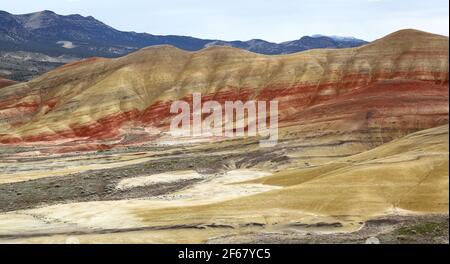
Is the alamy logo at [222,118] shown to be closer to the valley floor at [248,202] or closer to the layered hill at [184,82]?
the layered hill at [184,82]

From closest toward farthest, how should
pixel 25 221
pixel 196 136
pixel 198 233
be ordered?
pixel 198 233 → pixel 25 221 → pixel 196 136

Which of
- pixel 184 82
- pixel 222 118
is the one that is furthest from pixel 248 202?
pixel 184 82

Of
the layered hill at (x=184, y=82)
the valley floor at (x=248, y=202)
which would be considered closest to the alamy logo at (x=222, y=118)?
the layered hill at (x=184, y=82)

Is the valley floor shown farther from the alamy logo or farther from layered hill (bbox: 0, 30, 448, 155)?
layered hill (bbox: 0, 30, 448, 155)

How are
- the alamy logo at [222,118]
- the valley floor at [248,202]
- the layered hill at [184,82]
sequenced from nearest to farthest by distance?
the valley floor at [248,202], the alamy logo at [222,118], the layered hill at [184,82]
